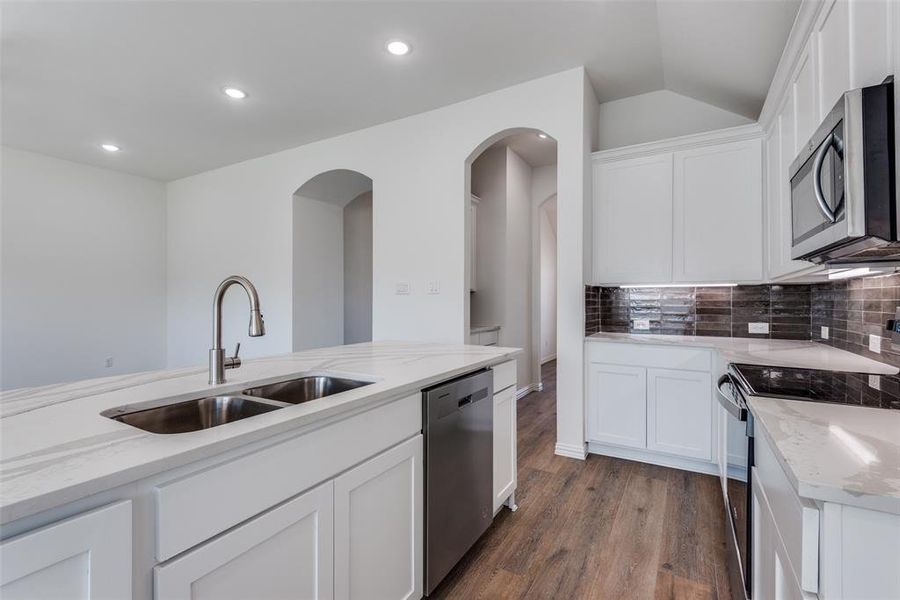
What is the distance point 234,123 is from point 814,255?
448 centimetres

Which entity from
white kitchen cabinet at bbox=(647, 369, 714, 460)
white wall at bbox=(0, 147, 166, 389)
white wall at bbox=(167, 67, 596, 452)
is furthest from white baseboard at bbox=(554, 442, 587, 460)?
white wall at bbox=(0, 147, 166, 389)

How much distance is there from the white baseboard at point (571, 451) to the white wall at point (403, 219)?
23 millimetres

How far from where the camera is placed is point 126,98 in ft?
11.4

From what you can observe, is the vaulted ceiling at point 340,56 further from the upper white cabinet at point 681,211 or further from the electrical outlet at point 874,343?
the electrical outlet at point 874,343

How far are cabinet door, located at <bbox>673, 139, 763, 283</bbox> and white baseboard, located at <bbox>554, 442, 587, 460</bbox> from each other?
1432 mm

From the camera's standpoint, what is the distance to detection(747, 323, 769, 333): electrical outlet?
2926 millimetres

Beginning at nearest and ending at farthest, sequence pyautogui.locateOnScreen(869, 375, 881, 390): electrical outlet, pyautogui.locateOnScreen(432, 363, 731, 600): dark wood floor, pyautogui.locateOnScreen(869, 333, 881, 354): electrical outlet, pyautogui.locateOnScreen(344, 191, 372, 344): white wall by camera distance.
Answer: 1. pyautogui.locateOnScreen(869, 375, 881, 390): electrical outlet
2. pyautogui.locateOnScreen(432, 363, 731, 600): dark wood floor
3. pyautogui.locateOnScreen(869, 333, 881, 354): electrical outlet
4. pyautogui.locateOnScreen(344, 191, 372, 344): white wall

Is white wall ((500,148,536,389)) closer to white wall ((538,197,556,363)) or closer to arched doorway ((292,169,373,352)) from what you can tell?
arched doorway ((292,169,373,352))

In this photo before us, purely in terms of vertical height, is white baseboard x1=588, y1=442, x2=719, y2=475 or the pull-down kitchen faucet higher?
the pull-down kitchen faucet

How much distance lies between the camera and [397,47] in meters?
2.75

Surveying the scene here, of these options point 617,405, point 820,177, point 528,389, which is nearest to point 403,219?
point 617,405

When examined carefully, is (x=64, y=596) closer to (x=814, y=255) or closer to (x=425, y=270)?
(x=814, y=255)

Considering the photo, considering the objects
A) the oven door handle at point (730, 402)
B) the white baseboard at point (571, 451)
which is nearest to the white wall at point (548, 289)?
the white baseboard at point (571, 451)

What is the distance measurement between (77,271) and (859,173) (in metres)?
6.92
